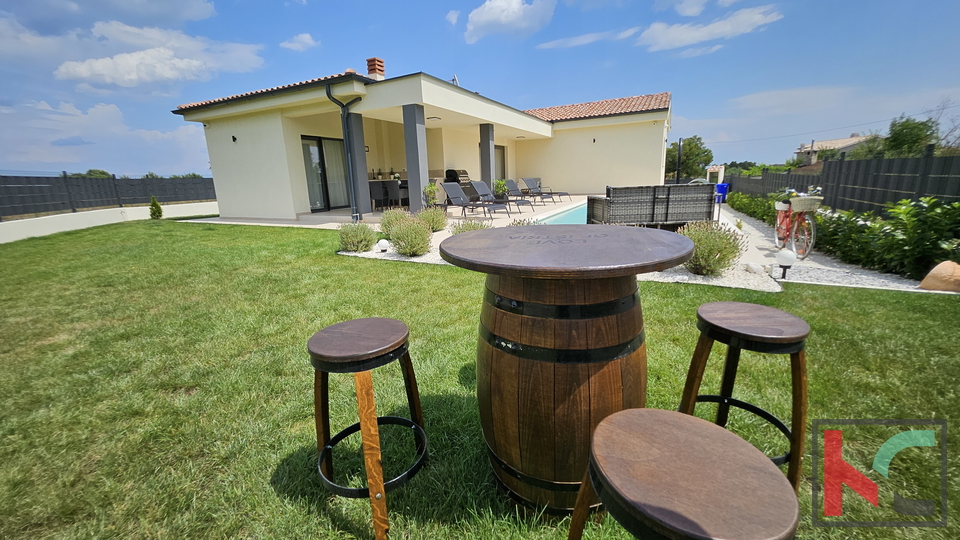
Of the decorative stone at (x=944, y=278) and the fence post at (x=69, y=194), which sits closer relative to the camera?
the decorative stone at (x=944, y=278)

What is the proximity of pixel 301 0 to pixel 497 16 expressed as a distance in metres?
15.6

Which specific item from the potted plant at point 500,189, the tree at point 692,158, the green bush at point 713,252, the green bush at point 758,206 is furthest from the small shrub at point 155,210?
the tree at point 692,158

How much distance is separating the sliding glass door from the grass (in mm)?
7993

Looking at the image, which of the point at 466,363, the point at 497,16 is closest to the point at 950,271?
the point at 466,363

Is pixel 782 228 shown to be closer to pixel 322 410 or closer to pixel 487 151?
pixel 322 410

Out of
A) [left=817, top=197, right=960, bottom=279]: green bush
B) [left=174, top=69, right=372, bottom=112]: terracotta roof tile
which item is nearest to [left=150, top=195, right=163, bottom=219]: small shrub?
[left=174, top=69, right=372, bottom=112]: terracotta roof tile

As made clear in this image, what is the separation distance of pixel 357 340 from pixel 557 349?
0.73 m

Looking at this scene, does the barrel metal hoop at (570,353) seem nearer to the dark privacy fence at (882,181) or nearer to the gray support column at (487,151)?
the dark privacy fence at (882,181)

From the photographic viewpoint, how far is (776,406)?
2.00 meters

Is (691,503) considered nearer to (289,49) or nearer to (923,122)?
(289,49)

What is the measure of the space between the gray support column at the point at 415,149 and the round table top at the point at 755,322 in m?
8.43

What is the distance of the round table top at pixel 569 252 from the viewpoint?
3.56 feet

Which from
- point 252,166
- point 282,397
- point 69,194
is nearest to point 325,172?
point 252,166

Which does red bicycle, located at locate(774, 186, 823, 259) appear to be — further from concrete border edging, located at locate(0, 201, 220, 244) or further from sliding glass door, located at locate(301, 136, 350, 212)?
concrete border edging, located at locate(0, 201, 220, 244)
